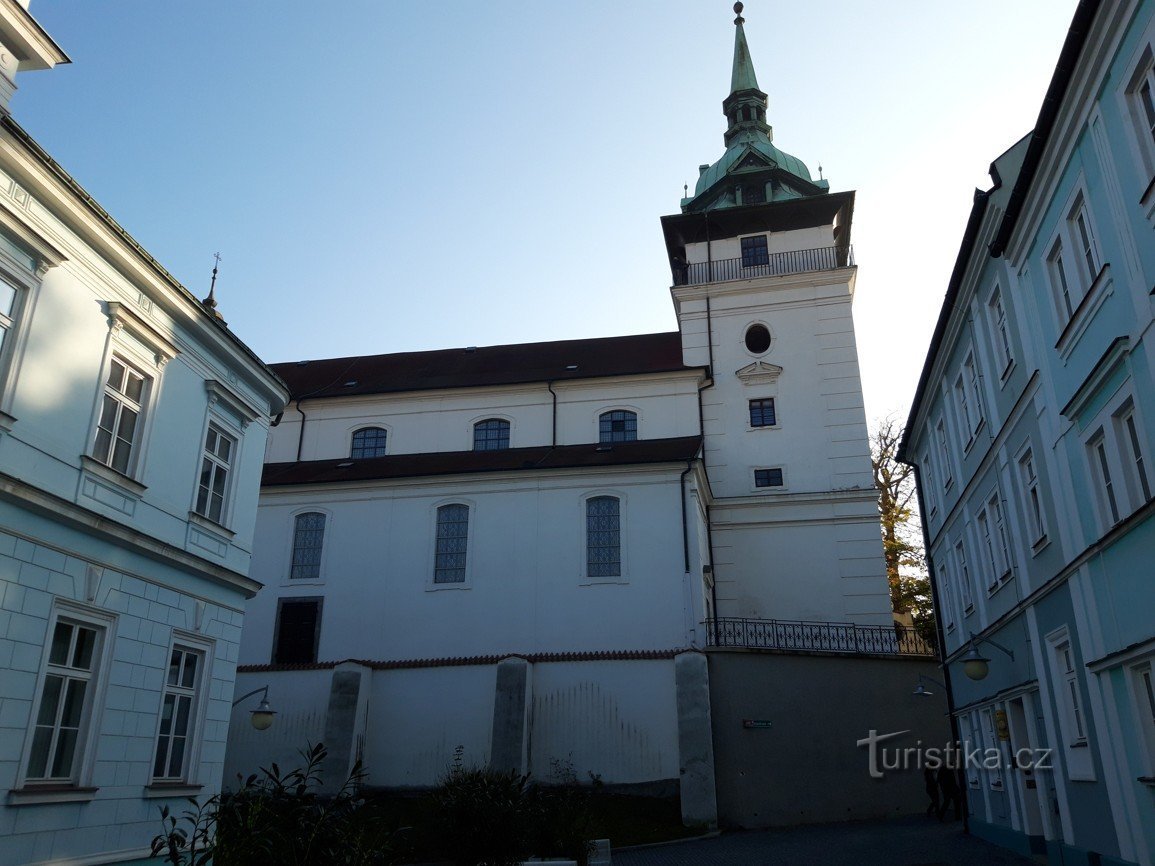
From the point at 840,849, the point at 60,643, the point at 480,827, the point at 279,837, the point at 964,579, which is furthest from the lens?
the point at 964,579

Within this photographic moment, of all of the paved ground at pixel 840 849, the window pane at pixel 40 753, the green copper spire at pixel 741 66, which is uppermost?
the green copper spire at pixel 741 66

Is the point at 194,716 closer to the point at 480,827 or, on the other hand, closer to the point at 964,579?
the point at 480,827

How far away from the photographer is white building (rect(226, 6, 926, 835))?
1977 centimetres

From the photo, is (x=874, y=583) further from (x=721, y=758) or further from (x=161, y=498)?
(x=161, y=498)

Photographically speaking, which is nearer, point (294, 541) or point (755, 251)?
point (294, 541)

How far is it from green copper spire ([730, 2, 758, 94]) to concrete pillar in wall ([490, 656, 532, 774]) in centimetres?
2654

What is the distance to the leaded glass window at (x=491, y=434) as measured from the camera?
1105 inches

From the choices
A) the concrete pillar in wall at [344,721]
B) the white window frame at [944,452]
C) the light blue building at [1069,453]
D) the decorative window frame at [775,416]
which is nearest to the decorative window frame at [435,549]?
the concrete pillar in wall at [344,721]

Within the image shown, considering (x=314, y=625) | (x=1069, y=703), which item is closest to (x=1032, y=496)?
(x=1069, y=703)

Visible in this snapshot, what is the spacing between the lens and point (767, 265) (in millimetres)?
29656

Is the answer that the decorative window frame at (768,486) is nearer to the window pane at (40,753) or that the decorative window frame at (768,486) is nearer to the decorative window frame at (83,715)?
the decorative window frame at (83,715)

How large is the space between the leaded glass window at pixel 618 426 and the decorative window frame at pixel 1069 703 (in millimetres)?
16289

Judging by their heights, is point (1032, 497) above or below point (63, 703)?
above

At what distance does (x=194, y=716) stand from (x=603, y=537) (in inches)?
468
